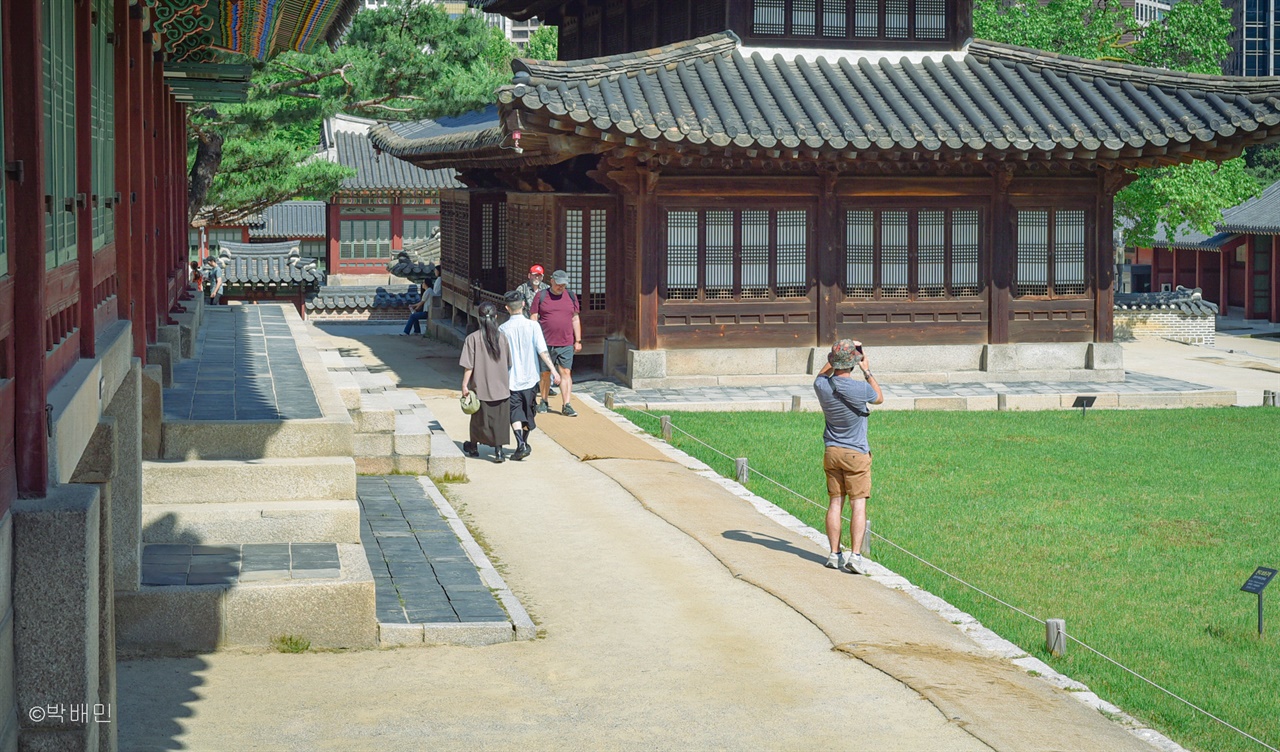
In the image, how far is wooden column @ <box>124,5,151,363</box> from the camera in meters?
10.8

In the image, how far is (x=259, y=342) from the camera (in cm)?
1811

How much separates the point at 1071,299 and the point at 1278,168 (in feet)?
103

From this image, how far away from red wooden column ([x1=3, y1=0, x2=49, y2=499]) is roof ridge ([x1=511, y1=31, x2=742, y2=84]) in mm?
14437

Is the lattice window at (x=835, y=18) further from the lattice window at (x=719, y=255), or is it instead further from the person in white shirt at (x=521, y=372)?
the person in white shirt at (x=521, y=372)

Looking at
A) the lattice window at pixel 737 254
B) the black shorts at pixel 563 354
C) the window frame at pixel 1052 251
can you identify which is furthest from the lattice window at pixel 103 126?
the window frame at pixel 1052 251

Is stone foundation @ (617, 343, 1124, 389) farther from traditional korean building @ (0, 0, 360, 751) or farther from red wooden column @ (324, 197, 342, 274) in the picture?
red wooden column @ (324, 197, 342, 274)

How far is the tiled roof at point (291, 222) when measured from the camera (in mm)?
55031

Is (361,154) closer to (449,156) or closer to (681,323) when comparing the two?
(449,156)

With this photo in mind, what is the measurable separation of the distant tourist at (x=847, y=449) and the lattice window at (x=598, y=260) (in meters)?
11.8

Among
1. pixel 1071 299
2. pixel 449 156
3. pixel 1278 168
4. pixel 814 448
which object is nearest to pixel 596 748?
pixel 814 448

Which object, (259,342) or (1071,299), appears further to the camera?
(1071,299)

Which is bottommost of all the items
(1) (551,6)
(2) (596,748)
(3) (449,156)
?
(2) (596,748)

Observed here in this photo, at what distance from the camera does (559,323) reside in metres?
19.4

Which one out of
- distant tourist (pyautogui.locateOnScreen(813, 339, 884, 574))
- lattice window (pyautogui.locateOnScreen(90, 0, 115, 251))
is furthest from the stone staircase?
distant tourist (pyautogui.locateOnScreen(813, 339, 884, 574))
